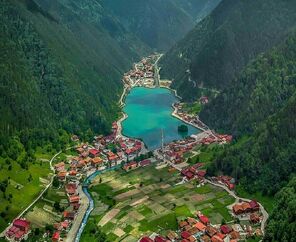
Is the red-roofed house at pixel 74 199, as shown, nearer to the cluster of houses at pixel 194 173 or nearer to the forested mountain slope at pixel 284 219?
the cluster of houses at pixel 194 173

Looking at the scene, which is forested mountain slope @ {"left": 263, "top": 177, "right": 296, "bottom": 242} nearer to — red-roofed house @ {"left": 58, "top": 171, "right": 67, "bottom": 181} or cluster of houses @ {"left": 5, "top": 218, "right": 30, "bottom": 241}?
cluster of houses @ {"left": 5, "top": 218, "right": 30, "bottom": 241}

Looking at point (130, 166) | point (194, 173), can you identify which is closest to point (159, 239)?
point (194, 173)

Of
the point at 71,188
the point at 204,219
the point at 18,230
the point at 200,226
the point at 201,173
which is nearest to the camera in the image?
the point at 18,230

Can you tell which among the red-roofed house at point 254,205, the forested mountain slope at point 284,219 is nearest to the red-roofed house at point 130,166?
the red-roofed house at point 254,205

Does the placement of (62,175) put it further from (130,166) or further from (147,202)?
(147,202)

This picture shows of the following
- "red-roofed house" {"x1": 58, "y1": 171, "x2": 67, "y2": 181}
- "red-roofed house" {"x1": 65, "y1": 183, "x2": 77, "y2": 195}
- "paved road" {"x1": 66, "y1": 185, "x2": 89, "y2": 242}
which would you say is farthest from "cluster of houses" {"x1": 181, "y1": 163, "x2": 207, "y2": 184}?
"red-roofed house" {"x1": 58, "y1": 171, "x2": 67, "y2": 181}
